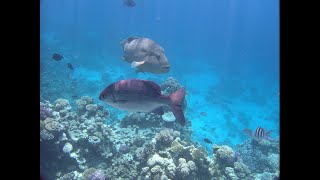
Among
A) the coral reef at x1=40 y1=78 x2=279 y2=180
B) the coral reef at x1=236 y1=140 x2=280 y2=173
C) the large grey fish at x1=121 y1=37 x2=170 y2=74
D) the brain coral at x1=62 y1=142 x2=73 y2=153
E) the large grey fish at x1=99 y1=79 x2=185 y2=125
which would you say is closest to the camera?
the large grey fish at x1=99 y1=79 x2=185 y2=125

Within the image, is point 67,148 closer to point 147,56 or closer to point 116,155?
point 116,155

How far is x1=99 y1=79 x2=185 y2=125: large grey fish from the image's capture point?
4617mm

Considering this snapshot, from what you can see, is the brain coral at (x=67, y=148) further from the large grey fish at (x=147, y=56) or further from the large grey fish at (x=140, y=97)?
the large grey fish at (x=140, y=97)

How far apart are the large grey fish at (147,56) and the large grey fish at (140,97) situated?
4.51 feet

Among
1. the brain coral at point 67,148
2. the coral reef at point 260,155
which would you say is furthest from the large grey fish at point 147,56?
the coral reef at point 260,155

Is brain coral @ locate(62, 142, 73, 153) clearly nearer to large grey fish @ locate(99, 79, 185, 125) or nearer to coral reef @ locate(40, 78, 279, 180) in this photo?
coral reef @ locate(40, 78, 279, 180)

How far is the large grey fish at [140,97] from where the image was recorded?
4.62 metres

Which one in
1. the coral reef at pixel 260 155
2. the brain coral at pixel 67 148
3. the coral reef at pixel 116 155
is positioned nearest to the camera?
the coral reef at pixel 116 155

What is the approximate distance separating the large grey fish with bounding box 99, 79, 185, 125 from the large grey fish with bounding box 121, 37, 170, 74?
1.37 m

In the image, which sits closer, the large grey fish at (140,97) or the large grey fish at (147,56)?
the large grey fish at (140,97)

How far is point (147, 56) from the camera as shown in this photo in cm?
611

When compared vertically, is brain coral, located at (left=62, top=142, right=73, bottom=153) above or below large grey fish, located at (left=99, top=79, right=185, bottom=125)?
above

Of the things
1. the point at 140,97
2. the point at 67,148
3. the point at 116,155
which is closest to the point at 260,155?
the point at 116,155

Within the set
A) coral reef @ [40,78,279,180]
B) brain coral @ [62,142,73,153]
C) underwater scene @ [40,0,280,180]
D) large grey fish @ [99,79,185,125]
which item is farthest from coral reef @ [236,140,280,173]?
large grey fish @ [99,79,185,125]
